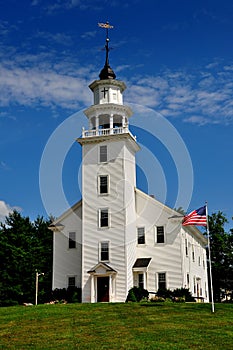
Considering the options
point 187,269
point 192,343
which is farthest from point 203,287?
point 192,343

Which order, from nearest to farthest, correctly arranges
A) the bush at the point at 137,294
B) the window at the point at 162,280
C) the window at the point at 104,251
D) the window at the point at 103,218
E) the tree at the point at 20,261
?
the bush at the point at 137,294
the window at the point at 104,251
the window at the point at 162,280
the window at the point at 103,218
the tree at the point at 20,261

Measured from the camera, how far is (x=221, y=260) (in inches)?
2232

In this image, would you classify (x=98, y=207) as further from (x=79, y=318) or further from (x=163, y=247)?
Result: (x=79, y=318)

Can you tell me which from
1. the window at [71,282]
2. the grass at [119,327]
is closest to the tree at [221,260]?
the window at [71,282]

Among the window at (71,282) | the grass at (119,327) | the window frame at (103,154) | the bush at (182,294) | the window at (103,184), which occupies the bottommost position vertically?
the grass at (119,327)

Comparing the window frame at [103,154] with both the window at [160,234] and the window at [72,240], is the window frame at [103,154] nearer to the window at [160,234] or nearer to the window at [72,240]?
the window at [72,240]

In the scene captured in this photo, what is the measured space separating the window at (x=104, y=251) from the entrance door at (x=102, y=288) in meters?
1.49

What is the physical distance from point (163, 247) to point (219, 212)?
78.2 feet

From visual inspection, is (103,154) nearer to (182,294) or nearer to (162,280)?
(162,280)

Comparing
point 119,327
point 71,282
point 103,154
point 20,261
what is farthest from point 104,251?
point 20,261

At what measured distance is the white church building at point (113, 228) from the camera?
35969 mm

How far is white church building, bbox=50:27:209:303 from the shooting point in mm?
35969

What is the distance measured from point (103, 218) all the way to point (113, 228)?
117cm

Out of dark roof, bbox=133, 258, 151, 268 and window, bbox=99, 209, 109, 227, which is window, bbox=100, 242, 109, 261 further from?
dark roof, bbox=133, 258, 151, 268
